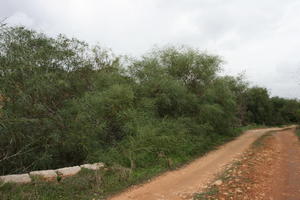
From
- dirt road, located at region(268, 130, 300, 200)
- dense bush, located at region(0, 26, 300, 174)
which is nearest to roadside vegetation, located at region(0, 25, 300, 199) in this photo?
dense bush, located at region(0, 26, 300, 174)

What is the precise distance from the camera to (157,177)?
243 inches

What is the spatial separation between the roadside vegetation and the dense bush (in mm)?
39

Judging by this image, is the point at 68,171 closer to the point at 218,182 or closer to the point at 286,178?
the point at 218,182

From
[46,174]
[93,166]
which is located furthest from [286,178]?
[46,174]

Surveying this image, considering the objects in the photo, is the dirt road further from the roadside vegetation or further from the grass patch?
the roadside vegetation

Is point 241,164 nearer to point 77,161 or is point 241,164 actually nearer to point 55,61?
point 77,161

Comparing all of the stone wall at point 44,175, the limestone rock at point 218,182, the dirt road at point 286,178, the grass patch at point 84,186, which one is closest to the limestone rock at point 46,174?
the stone wall at point 44,175

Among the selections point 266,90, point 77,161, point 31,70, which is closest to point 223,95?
point 77,161

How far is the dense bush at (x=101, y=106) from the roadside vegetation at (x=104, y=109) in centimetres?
4

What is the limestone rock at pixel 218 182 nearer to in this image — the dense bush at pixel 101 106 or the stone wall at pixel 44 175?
the dense bush at pixel 101 106

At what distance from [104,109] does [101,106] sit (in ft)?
0.68

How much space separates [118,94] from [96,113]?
1.23m

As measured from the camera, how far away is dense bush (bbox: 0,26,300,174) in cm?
681

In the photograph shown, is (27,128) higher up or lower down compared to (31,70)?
lower down
